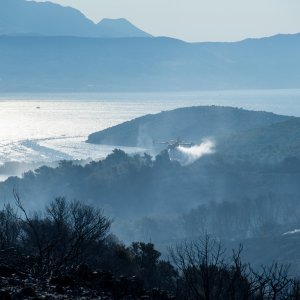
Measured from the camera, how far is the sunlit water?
84.3m

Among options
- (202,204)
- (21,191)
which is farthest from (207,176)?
(21,191)

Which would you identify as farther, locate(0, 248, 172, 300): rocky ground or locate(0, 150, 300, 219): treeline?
locate(0, 150, 300, 219): treeline

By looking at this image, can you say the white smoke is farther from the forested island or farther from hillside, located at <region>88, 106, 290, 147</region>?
hillside, located at <region>88, 106, 290, 147</region>

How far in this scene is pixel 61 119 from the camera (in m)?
131

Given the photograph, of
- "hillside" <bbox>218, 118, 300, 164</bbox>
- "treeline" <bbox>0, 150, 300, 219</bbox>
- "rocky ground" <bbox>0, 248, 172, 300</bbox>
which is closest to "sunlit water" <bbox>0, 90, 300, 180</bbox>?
"treeline" <bbox>0, 150, 300, 219</bbox>

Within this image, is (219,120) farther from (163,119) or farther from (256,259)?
(256,259)

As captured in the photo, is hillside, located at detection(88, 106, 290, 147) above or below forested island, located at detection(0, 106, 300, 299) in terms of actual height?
above

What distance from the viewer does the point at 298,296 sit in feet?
29.7

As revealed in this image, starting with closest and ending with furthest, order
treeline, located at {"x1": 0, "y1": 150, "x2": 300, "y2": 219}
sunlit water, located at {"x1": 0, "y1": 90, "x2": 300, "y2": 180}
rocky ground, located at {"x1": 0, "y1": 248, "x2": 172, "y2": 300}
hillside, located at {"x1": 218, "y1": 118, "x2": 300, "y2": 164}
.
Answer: rocky ground, located at {"x1": 0, "y1": 248, "x2": 172, "y2": 300} < treeline, located at {"x1": 0, "y1": 150, "x2": 300, "y2": 219} < hillside, located at {"x1": 218, "y1": 118, "x2": 300, "y2": 164} < sunlit water, located at {"x1": 0, "y1": 90, "x2": 300, "y2": 180}

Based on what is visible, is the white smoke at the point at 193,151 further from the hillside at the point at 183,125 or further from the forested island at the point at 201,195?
the hillside at the point at 183,125

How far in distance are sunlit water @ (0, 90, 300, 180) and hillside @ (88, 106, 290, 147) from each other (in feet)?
12.0

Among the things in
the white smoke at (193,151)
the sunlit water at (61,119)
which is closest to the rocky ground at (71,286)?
the white smoke at (193,151)

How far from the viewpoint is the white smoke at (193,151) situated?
6856 centimetres

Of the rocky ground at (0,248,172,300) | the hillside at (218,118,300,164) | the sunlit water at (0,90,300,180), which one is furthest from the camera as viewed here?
the sunlit water at (0,90,300,180)
